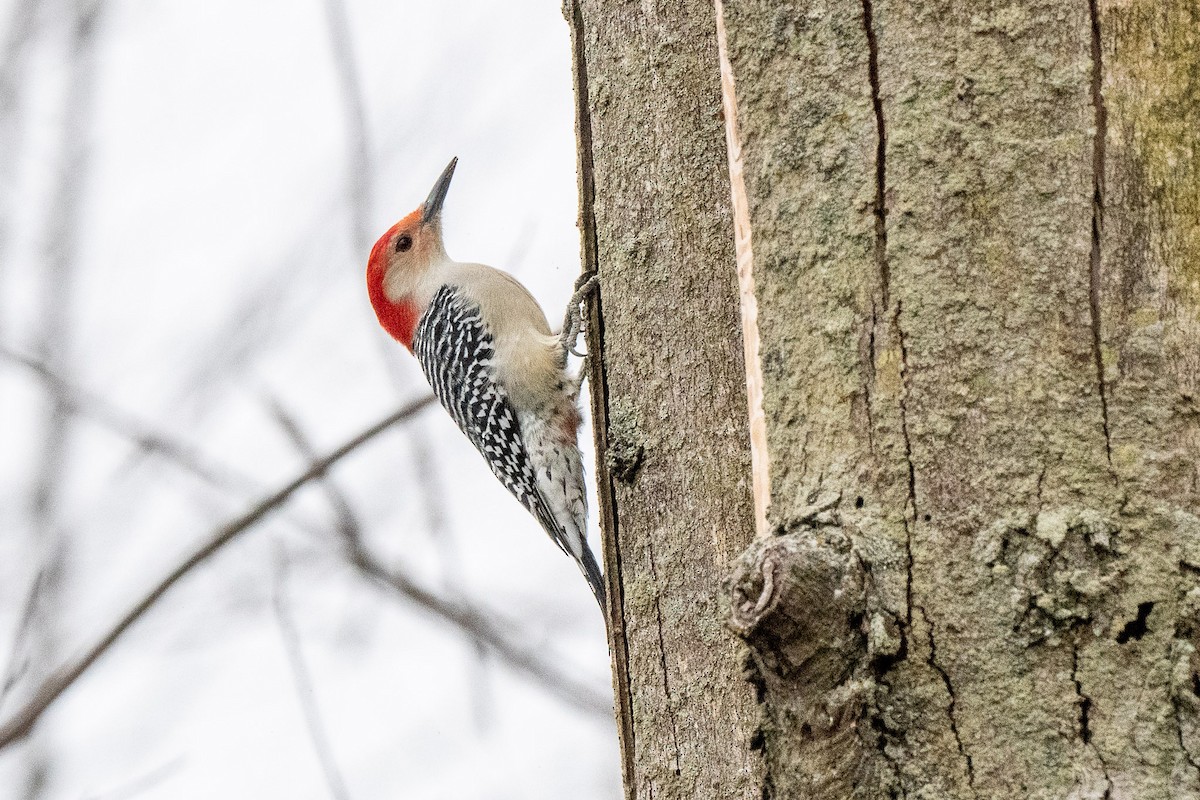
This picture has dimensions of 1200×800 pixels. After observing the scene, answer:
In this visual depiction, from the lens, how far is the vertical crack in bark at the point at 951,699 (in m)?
1.24

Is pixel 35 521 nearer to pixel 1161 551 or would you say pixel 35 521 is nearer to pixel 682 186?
pixel 682 186

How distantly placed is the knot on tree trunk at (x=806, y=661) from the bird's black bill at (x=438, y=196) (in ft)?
15.6

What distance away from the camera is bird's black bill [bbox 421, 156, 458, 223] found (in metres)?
5.77

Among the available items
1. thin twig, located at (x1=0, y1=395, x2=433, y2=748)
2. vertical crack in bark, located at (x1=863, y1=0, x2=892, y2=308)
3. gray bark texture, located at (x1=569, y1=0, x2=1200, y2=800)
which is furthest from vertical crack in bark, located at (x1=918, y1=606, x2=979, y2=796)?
thin twig, located at (x1=0, y1=395, x2=433, y2=748)

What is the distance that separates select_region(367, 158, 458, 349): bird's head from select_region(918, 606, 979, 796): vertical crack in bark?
475 cm

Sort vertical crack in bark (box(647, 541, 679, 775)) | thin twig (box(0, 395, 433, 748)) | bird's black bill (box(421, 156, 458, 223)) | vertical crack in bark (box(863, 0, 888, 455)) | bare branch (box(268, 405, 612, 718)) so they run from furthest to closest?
bird's black bill (box(421, 156, 458, 223)) < bare branch (box(268, 405, 612, 718)) < thin twig (box(0, 395, 433, 748)) < vertical crack in bark (box(647, 541, 679, 775)) < vertical crack in bark (box(863, 0, 888, 455))

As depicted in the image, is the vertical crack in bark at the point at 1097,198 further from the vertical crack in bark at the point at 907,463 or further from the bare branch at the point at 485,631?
the bare branch at the point at 485,631

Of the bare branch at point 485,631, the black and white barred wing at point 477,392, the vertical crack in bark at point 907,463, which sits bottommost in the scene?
the vertical crack in bark at point 907,463

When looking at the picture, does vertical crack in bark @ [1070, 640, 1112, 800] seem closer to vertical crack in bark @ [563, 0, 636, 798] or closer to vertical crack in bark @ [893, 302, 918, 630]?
vertical crack in bark @ [893, 302, 918, 630]

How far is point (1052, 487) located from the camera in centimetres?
127

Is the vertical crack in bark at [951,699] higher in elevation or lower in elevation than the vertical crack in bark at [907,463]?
lower

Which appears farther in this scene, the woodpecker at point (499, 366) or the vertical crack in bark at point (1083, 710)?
the woodpecker at point (499, 366)

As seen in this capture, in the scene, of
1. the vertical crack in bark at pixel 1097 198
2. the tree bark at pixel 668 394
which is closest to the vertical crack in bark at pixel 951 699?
the vertical crack in bark at pixel 1097 198

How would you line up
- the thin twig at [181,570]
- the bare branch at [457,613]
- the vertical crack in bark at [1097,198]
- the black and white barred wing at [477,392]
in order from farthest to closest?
the black and white barred wing at [477,392]
the bare branch at [457,613]
the thin twig at [181,570]
the vertical crack in bark at [1097,198]
